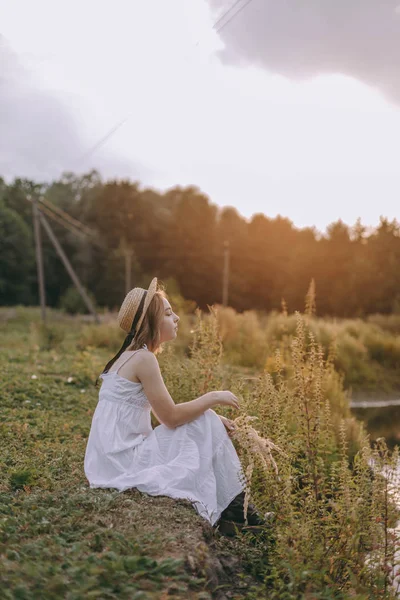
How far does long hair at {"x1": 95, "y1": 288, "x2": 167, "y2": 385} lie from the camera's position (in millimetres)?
3902

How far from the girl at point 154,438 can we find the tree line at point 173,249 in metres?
29.9

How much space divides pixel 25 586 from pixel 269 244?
38.4 m

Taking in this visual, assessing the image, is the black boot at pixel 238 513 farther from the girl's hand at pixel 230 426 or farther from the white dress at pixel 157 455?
the girl's hand at pixel 230 426

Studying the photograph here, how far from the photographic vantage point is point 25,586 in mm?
2348

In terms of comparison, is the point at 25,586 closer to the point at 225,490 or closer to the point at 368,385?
the point at 225,490

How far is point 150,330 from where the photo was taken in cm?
395

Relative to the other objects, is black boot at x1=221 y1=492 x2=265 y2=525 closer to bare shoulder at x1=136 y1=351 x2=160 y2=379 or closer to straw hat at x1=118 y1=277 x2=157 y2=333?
bare shoulder at x1=136 y1=351 x2=160 y2=379

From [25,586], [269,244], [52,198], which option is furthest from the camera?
[52,198]

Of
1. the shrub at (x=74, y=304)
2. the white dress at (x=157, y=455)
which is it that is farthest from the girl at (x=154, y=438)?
the shrub at (x=74, y=304)

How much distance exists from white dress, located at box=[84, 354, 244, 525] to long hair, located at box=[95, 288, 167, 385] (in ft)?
0.69

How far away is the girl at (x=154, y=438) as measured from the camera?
347 cm

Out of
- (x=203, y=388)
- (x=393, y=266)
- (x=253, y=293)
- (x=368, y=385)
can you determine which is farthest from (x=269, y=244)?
(x=203, y=388)

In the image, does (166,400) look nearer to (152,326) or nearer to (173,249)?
(152,326)

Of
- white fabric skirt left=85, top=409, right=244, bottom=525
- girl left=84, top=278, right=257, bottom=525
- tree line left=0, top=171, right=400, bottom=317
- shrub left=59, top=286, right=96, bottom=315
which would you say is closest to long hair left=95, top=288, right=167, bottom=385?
girl left=84, top=278, right=257, bottom=525
